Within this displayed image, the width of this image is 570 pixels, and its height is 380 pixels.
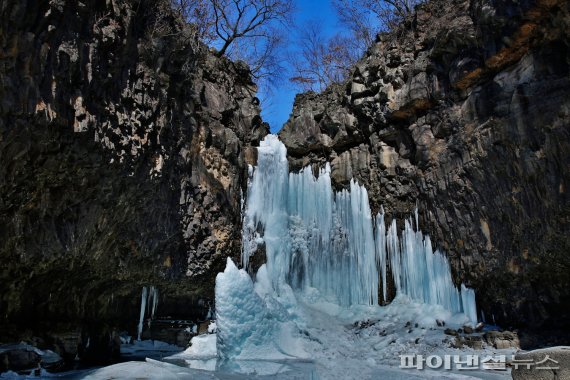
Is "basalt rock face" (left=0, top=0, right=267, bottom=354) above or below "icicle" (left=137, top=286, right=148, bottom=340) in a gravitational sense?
above

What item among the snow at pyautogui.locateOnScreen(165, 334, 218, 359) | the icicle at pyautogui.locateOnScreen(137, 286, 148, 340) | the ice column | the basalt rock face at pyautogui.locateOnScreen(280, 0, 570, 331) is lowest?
the snow at pyautogui.locateOnScreen(165, 334, 218, 359)

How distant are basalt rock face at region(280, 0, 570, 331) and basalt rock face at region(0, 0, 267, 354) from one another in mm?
4657

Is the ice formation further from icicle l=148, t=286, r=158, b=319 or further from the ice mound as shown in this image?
the ice mound

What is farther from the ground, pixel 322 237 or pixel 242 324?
pixel 322 237

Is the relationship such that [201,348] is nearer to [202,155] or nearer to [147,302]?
[147,302]

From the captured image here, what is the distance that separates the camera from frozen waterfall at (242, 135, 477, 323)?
1437 centimetres

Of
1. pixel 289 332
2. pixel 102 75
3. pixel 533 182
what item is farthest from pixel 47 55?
pixel 533 182

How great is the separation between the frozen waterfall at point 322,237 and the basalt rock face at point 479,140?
2.34ft

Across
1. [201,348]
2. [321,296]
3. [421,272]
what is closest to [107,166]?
[201,348]

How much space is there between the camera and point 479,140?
11492 mm

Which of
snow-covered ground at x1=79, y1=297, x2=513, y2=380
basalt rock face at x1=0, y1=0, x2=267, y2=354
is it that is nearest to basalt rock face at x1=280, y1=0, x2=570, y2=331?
snow-covered ground at x1=79, y1=297, x2=513, y2=380

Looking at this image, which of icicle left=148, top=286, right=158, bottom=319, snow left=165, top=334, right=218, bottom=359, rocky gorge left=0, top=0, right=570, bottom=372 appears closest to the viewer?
rocky gorge left=0, top=0, right=570, bottom=372

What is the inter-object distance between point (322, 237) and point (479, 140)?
6.31 m

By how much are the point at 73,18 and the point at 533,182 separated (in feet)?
32.1
